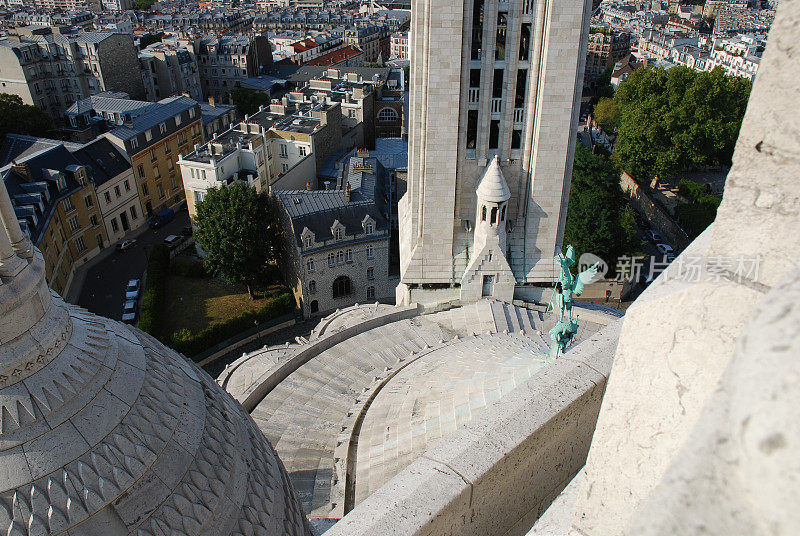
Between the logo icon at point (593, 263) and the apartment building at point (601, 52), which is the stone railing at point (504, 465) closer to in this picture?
the logo icon at point (593, 263)

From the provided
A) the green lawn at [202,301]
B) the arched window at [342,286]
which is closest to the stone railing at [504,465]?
the arched window at [342,286]

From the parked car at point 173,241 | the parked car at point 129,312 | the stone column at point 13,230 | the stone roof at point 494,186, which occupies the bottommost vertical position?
the parked car at point 129,312

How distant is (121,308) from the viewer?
41812 millimetres

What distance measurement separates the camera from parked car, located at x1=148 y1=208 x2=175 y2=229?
53125 mm

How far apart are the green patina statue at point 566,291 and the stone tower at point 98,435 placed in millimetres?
9541

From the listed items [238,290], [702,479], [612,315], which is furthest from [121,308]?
[702,479]

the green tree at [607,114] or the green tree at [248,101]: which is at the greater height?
the green tree at [248,101]

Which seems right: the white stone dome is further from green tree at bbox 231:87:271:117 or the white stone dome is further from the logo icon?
green tree at bbox 231:87:271:117

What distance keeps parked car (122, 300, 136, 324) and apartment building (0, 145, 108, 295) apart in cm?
456

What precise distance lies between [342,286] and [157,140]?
24666 millimetres

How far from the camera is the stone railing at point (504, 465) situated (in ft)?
23.3

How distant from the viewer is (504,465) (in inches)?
299

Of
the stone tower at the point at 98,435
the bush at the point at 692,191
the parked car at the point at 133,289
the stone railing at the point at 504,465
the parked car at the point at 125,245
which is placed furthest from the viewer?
the bush at the point at 692,191

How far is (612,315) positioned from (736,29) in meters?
109
